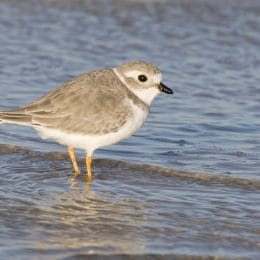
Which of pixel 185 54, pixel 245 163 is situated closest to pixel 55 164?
pixel 245 163

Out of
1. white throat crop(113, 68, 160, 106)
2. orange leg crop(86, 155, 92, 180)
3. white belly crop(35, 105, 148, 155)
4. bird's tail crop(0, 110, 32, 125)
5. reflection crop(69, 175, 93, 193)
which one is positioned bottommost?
reflection crop(69, 175, 93, 193)

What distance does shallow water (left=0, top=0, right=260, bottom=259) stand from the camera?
6.40 meters

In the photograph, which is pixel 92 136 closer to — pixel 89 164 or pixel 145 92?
pixel 89 164

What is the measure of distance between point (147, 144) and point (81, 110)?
5.36 feet

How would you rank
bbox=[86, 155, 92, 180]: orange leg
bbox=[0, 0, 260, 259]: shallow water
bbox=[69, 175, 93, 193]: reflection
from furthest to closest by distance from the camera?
1. bbox=[86, 155, 92, 180]: orange leg
2. bbox=[69, 175, 93, 193]: reflection
3. bbox=[0, 0, 260, 259]: shallow water

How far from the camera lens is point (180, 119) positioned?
10234 mm

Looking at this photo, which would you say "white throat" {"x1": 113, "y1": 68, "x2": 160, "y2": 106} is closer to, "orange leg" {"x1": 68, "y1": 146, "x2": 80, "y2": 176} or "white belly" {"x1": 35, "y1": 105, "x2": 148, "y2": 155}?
"white belly" {"x1": 35, "y1": 105, "x2": 148, "y2": 155}

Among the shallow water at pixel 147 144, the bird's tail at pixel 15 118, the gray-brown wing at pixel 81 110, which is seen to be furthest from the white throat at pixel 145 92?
the bird's tail at pixel 15 118

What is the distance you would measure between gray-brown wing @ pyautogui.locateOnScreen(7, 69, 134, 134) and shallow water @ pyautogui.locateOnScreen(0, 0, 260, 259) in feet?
1.77

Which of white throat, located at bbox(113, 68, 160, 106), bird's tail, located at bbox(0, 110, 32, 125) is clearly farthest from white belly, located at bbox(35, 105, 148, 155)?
white throat, located at bbox(113, 68, 160, 106)

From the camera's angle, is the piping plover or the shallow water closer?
the shallow water

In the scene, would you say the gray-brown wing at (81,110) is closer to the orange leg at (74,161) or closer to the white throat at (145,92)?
the white throat at (145,92)

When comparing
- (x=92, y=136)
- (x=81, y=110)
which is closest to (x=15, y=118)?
(x=81, y=110)

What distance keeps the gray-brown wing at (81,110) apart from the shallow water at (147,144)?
54 cm
